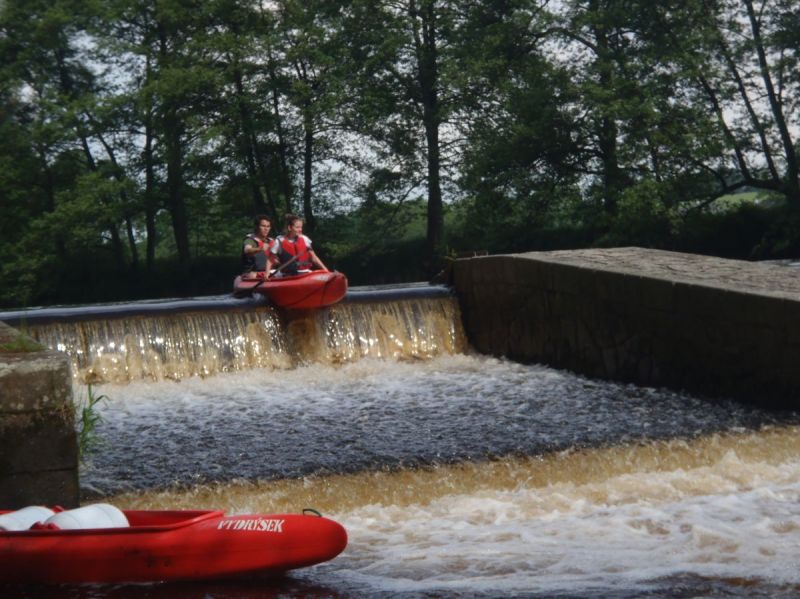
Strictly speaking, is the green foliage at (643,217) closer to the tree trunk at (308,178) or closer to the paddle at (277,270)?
the tree trunk at (308,178)

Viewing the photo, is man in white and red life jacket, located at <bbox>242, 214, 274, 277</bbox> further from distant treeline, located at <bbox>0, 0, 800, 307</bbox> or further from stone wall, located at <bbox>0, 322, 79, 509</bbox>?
distant treeline, located at <bbox>0, 0, 800, 307</bbox>

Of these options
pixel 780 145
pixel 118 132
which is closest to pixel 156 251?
pixel 118 132

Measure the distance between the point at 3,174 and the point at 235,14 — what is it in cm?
666

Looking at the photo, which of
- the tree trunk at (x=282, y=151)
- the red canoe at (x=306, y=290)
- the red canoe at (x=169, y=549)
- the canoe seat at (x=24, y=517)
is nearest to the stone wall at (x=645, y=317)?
the red canoe at (x=306, y=290)

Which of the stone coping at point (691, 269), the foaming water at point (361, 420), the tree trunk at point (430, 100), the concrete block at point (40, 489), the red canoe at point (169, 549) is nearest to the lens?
the red canoe at point (169, 549)

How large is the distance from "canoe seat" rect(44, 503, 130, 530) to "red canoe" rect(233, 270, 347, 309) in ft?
21.3

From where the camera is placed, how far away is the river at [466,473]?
498 centimetres

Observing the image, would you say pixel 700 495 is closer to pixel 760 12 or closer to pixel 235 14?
pixel 760 12

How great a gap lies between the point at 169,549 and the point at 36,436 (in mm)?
1176

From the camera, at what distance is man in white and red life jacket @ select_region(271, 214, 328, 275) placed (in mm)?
12555

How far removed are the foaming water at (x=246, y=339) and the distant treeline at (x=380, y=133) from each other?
11562 mm

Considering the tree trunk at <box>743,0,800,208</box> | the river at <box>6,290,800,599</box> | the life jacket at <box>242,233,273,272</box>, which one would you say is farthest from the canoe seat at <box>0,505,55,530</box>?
the tree trunk at <box>743,0,800,208</box>

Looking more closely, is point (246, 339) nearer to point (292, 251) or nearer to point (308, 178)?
point (292, 251)

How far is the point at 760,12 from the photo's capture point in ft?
82.5
